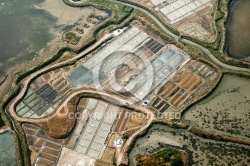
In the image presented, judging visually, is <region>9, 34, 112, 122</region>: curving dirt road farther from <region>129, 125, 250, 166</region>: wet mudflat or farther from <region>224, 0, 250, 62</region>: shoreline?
<region>224, 0, 250, 62</region>: shoreline

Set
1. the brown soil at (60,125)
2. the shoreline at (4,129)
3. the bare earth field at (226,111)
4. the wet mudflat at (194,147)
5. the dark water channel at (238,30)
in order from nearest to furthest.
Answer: the wet mudflat at (194,147) < the brown soil at (60,125) < the shoreline at (4,129) < the bare earth field at (226,111) < the dark water channel at (238,30)

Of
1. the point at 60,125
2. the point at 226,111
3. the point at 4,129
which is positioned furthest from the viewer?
the point at 226,111

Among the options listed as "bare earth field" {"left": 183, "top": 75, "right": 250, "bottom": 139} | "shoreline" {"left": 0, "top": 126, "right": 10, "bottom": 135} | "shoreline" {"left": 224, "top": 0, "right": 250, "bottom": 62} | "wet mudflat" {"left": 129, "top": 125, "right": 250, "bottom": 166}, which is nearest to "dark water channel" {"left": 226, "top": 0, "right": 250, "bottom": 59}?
"shoreline" {"left": 224, "top": 0, "right": 250, "bottom": 62}

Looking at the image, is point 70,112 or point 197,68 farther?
point 197,68

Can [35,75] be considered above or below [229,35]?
above

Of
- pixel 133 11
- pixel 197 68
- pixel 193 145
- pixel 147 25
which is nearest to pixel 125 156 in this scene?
pixel 193 145

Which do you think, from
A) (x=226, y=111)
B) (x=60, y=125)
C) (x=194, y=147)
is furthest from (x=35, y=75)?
(x=226, y=111)

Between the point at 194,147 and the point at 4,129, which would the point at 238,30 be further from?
the point at 4,129

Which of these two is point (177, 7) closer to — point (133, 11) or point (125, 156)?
point (133, 11)

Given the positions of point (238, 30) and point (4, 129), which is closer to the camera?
point (4, 129)

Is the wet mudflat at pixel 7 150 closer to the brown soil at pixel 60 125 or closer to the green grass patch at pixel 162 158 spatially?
the brown soil at pixel 60 125

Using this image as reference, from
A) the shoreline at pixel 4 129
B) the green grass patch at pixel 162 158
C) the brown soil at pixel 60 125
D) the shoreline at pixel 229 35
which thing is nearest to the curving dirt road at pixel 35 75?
the brown soil at pixel 60 125
